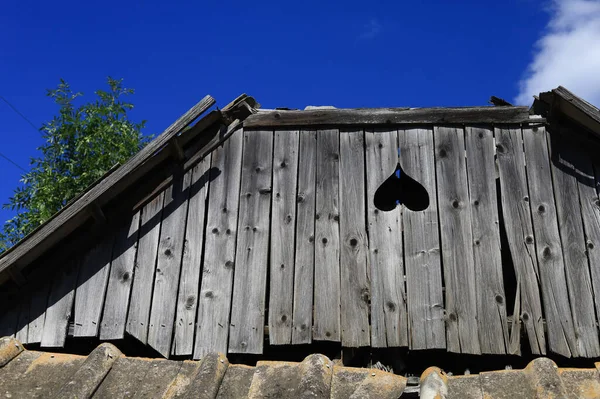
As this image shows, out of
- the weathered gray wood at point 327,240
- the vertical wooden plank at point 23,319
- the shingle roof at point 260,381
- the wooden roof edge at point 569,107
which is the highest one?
the wooden roof edge at point 569,107

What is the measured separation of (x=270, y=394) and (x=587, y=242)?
349 cm

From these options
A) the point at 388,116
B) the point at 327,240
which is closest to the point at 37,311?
the point at 327,240

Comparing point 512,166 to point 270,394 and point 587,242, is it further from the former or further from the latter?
point 270,394

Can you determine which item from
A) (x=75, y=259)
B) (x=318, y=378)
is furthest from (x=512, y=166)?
(x=75, y=259)

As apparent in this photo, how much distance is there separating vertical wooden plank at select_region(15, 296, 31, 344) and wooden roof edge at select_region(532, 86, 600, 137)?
4826 mm

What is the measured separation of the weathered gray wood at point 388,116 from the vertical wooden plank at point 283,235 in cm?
15

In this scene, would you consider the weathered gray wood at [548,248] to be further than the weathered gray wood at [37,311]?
No

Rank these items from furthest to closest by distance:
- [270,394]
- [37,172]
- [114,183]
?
[37,172] < [114,183] < [270,394]

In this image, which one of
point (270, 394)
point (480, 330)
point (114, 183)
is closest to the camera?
point (270, 394)

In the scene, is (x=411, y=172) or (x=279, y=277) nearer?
(x=279, y=277)

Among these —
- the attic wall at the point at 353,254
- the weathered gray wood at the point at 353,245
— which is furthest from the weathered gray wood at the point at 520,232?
the weathered gray wood at the point at 353,245

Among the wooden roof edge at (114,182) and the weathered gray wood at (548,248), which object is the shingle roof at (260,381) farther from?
the wooden roof edge at (114,182)

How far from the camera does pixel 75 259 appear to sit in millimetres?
6207

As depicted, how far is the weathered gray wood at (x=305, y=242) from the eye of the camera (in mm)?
5691
